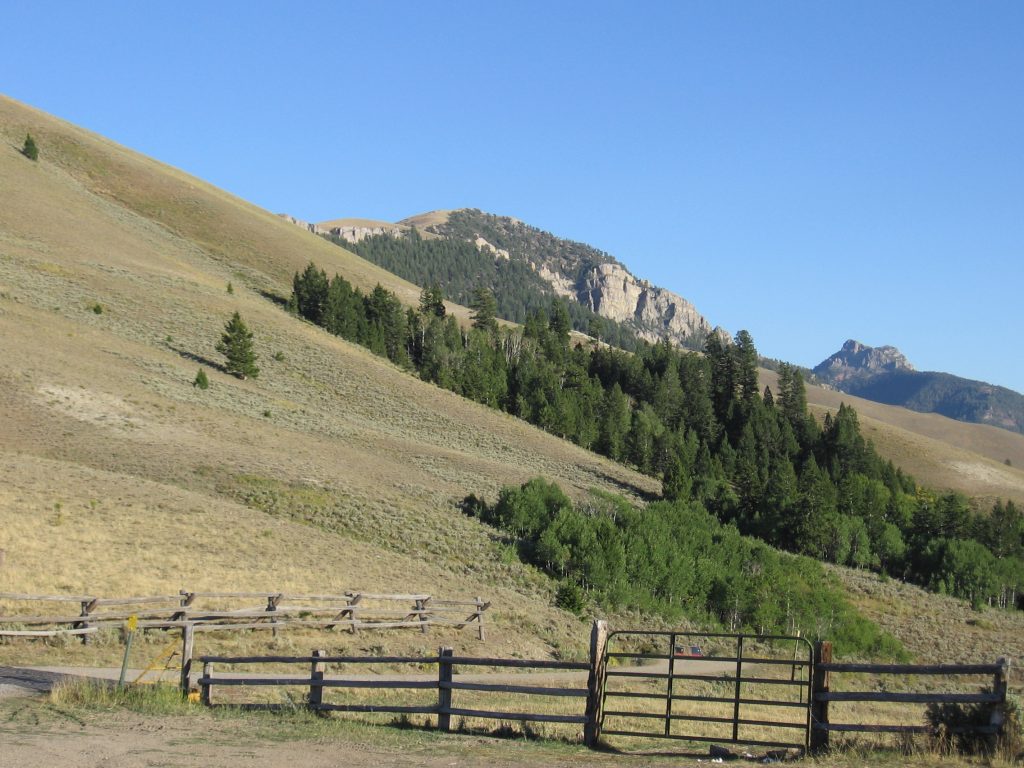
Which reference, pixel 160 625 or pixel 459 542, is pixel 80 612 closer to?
pixel 160 625

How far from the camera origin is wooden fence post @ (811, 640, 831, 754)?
12.2 metres

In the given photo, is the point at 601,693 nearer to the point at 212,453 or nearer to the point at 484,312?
the point at 212,453

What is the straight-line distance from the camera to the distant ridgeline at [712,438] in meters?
77.1

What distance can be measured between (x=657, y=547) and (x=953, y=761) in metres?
38.6

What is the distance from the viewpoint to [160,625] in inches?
798

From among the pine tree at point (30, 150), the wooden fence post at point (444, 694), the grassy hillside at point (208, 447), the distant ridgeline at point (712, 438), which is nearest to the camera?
the wooden fence post at point (444, 694)

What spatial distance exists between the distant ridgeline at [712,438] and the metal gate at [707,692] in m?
9.06

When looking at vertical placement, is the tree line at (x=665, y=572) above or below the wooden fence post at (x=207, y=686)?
below

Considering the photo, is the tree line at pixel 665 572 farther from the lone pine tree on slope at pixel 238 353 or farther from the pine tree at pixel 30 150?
the pine tree at pixel 30 150

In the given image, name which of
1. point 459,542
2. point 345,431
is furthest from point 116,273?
point 459,542

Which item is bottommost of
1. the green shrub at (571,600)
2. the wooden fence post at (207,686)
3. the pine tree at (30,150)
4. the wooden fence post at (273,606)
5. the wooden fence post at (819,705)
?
the green shrub at (571,600)

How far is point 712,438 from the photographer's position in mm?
117562

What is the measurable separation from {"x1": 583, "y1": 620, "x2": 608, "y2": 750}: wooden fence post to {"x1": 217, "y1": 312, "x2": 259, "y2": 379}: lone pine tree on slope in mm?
60526

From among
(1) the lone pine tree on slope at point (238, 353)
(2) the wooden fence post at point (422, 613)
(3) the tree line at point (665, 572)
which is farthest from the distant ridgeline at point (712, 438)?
(1) the lone pine tree on slope at point (238, 353)
